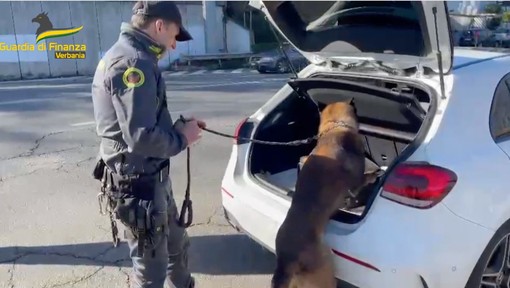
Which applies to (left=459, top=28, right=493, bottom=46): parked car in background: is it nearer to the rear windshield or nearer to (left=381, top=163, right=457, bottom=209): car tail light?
the rear windshield

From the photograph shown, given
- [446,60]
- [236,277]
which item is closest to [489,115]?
[446,60]

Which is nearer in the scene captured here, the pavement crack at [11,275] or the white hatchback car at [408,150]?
the white hatchback car at [408,150]

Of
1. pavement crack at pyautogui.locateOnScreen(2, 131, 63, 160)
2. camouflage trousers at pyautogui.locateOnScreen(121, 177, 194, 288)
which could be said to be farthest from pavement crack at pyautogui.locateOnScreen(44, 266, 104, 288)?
pavement crack at pyautogui.locateOnScreen(2, 131, 63, 160)

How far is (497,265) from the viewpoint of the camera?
2.59m

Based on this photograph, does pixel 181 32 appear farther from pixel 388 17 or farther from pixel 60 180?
pixel 60 180

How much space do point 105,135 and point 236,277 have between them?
148 centimetres

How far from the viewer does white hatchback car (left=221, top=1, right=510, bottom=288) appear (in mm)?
2311

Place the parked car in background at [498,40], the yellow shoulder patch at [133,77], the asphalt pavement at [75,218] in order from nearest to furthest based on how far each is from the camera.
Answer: the yellow shoulder patch at [133,77] → the asphalt pavement at [75,218] → the parked car in background at [498,40]

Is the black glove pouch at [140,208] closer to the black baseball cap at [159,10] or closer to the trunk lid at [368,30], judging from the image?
the black baseball cap at [159,10]

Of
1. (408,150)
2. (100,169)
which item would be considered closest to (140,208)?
(100,169)

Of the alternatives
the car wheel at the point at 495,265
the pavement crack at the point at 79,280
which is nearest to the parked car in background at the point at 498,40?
the car wheel at the point at 495,265

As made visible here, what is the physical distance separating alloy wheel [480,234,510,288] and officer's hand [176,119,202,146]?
5.42 ft

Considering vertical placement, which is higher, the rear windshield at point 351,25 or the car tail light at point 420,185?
the rear windshield at point 351,25

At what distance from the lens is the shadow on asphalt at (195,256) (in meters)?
3.50
